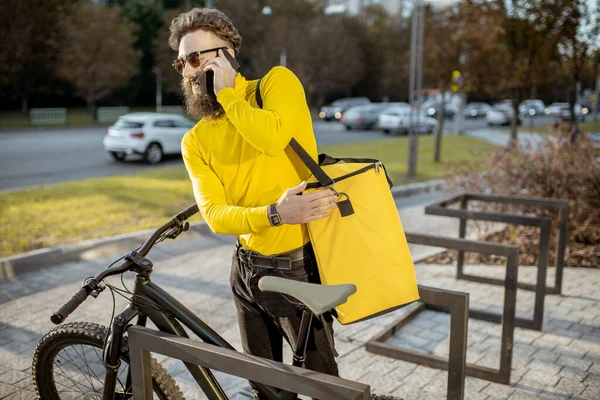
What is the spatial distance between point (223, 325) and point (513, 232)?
14.5 feet

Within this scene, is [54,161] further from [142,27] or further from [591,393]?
[142,27]

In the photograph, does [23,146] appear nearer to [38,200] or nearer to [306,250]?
[38,200]

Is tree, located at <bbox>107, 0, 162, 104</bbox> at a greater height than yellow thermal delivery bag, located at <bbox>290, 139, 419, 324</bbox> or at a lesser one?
greater

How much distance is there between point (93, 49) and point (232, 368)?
38344 millimetres

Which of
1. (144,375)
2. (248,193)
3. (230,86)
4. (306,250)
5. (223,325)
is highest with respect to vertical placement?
(230,86)

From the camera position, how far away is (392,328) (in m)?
4.62

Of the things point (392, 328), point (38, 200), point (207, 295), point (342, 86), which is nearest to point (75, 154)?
point (38, 200)

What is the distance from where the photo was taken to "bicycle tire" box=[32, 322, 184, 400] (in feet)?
7.61

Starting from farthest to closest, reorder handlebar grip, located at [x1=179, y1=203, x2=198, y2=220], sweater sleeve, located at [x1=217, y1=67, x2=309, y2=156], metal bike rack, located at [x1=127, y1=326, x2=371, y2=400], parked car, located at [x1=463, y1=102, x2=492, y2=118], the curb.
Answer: parked car, located at [x1=463, y1=102, x2=492, y2=118]
the curb
handlebar grip, located at [x1=179, y1=203, x2=198, y2=220]
sweater sleeve, located at [x1=217, y1=67, x2=309, y2=156]
metal bike rack, located at [x1=127, y1=326, x2=371, y2=400]

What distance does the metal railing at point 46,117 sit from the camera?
32.2 meters

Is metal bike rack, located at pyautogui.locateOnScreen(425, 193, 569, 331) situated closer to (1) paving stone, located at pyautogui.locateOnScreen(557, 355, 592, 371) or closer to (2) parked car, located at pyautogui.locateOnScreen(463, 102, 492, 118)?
(1) paving stone, located at pyautogui.locateOnScreen(557, 355, 592, 371)

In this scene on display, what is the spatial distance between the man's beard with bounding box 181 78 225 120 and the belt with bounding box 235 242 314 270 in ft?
1.83

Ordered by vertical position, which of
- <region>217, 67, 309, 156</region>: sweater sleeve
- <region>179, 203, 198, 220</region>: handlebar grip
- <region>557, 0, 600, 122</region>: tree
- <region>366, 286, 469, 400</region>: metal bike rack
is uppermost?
<region>557, 0, 600, 122</region>: tree

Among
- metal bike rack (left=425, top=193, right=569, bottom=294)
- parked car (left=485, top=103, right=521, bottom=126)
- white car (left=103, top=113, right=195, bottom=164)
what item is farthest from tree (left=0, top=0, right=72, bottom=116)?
parked car (left=485, top=103, right=521, bottom=126)
